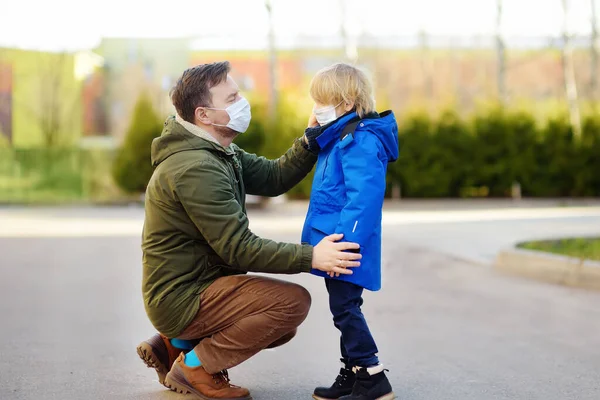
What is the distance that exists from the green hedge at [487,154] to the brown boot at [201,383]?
21087 millimetres

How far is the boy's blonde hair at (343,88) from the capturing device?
15.1ft

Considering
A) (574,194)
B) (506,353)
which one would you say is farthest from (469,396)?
(574,194)

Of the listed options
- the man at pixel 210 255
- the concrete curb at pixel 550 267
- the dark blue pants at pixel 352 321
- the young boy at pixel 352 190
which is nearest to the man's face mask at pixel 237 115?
the man at pixel 210 255

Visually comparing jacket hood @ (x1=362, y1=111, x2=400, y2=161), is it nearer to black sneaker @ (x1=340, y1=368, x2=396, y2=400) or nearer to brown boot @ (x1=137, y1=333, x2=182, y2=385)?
black sneaker @ (x1=340, y1=368, x2=396, y2=400)

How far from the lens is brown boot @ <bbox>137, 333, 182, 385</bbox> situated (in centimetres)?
491

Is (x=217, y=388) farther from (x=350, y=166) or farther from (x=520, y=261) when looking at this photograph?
(x=520, y=261)

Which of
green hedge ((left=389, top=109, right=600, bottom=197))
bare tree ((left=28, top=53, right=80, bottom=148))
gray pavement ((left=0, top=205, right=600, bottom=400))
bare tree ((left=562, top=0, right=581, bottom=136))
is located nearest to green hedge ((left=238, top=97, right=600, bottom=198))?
green hedge ((left=389, top=109, right=600, bottom=197))

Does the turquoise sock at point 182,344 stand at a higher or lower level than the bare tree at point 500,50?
lower

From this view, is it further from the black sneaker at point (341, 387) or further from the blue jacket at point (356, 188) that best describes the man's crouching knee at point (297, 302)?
the black sneaker at point (341, 387)

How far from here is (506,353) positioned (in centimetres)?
621

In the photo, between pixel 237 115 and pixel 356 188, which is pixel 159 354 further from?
pixel 356 188

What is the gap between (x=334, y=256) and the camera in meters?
4.39

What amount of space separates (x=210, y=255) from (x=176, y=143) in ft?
1.88

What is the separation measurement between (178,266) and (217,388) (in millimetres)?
646
